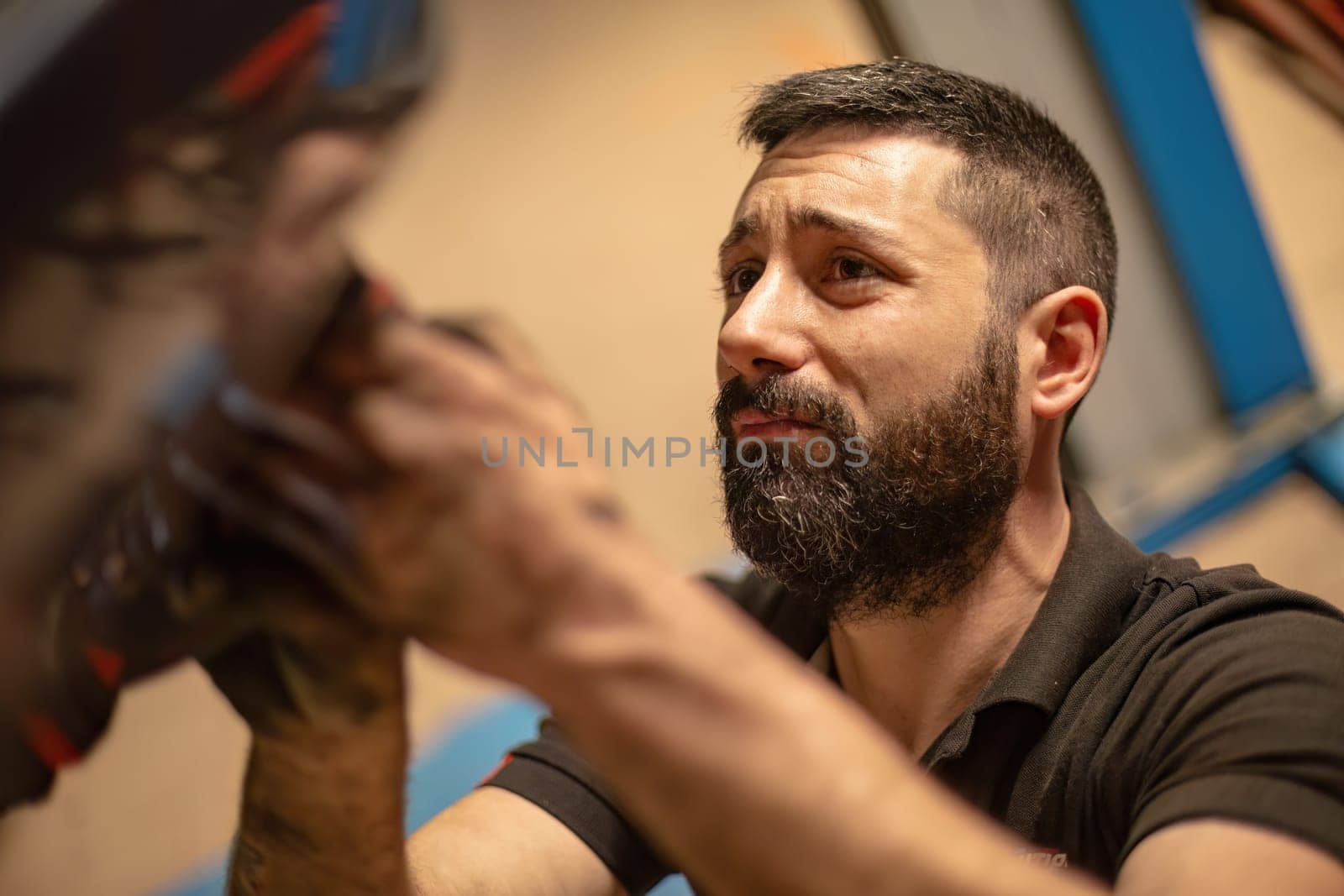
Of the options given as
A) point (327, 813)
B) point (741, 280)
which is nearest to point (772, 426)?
point (741, 280)

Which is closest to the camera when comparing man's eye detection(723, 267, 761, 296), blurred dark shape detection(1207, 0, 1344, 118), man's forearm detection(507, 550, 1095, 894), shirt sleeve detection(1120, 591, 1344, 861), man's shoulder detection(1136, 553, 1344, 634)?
man's forearm detection(507, 550, 1095, 894)

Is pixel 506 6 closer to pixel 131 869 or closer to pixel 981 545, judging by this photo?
pixel 981 545

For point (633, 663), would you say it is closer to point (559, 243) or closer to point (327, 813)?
point (327, 813)

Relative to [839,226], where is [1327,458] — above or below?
below

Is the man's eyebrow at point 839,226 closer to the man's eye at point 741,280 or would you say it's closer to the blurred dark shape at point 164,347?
the man's eye at point 741,280

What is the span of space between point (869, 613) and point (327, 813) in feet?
1.21

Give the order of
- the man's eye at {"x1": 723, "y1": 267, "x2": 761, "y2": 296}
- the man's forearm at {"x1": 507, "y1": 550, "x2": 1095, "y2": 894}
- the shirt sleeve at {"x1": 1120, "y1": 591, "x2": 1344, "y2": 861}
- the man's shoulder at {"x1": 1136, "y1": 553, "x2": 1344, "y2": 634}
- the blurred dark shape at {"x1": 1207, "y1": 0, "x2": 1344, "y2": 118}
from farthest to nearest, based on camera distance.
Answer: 1. the blurred dark shape at {"x1": 1207, "y1": 0, "x2": 1344, "y2": 118}
2. the man's eye at {"x1": 723, "y1": 267, "x2": 761, "y2": 296}
3. the man's shoulder at {"x1": 1136, "y1": 553, "x2": 1344, "y2": 634}
4. the shirt sleeve at {"x1": 1120, "y1": 591, "x2": 1344, "y2": 861}
5. the man's forearm at {"x1": 507, "y1": 550, "x2": 1095, "y2": 894}

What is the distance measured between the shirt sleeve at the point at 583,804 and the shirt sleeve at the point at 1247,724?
1.25 ft

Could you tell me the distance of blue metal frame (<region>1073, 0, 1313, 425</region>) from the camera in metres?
1.38

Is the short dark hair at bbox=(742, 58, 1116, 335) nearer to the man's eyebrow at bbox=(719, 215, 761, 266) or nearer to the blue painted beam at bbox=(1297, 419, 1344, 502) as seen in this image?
the man's eyebrow at bbox=(719, 215, 761, 266)

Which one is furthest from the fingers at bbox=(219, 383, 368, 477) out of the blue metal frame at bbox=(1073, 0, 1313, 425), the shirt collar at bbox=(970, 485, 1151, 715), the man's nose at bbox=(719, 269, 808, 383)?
the blue metal frame at bbox=(1073, 0, 1313, 425)

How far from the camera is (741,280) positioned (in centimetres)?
79

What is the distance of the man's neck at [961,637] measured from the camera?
0.78 m

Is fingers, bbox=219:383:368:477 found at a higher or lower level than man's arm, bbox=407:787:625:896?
higher
